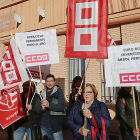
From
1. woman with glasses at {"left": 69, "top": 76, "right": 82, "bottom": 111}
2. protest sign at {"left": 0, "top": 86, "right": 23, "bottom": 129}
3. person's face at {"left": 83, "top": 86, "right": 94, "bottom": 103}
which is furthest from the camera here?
woman with glasses at {"left": 69, "top": 76, "right": 82, "bottom": 111}

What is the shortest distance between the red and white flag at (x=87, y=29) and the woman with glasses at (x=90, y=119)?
1.97 feet

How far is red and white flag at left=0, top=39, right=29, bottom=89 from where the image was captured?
303 cm

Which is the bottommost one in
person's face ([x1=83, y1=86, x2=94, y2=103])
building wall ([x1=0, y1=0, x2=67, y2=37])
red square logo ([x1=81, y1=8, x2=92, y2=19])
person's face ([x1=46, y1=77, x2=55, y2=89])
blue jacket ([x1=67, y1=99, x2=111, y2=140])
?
blue jacket ([x1=67, y1=99, x2=111, y2=140])

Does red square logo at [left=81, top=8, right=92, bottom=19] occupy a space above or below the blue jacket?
above

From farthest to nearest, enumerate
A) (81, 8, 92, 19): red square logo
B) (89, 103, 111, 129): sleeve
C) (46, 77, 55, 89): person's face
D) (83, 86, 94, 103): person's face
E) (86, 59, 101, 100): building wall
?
(86, 59, 101, 100): building wall → (46, 77, 55, 89): person's face → (81, 8, 92, 19): red square logo → (83, 86, 94, 103): person's face → (89, 103, 111, 129): sleeve

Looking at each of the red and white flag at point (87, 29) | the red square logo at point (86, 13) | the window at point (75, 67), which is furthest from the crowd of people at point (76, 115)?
the window at point (75, 67)

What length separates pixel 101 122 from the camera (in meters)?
2.26

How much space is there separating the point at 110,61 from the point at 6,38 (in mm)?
7023

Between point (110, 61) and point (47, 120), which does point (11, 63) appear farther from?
point (110, 61)

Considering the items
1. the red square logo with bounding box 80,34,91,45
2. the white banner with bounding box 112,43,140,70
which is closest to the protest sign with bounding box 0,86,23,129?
the red square logo with bounding box 80,34,91,45

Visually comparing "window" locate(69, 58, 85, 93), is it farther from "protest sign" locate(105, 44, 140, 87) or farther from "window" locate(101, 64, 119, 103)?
"protest sign" locate(105, 44, 140, 87)

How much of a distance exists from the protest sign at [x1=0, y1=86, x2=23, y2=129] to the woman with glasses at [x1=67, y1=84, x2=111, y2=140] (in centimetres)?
127

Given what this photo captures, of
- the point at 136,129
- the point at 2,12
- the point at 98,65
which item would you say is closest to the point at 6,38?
the point at 2,12

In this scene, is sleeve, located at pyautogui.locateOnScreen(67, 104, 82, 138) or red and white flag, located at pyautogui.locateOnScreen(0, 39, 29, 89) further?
red and white flag, located at pyautogui.locateOnScreen(0, 39, 29, 89)
